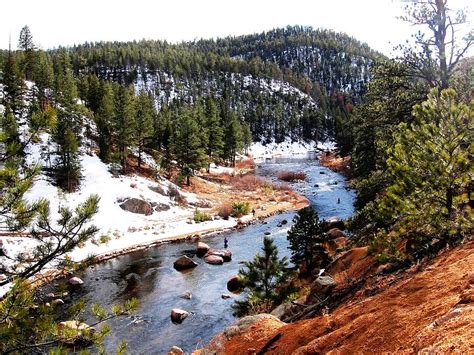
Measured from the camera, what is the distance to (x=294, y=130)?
155375 mm

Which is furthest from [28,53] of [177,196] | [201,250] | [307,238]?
[307,238]

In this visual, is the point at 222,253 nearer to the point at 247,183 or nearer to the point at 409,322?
the point at 409,322

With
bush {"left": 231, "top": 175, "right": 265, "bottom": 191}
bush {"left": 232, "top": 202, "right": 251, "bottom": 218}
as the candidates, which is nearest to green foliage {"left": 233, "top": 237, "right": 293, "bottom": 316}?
bush {"left": 232, "top": 202, "right": 251, "bottom": 218}

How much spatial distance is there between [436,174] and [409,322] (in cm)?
447

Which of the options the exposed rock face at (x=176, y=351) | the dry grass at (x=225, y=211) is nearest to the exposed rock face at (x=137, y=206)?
the dry grass at (x=225, y=211)

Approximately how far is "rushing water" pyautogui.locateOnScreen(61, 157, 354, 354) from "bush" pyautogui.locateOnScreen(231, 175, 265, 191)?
20.1 metres

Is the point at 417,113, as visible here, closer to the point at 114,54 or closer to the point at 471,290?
the point at 471,290

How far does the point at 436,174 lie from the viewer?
9.42m

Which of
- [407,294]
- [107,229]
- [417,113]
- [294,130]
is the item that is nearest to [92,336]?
[407,294]

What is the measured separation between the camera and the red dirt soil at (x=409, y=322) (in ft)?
17.1

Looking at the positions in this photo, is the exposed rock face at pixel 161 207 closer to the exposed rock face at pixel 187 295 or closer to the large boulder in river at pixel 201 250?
the large boulder in river at pixel 201 250

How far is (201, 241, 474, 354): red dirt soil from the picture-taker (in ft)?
17.1

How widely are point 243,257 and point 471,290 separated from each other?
1123 inches

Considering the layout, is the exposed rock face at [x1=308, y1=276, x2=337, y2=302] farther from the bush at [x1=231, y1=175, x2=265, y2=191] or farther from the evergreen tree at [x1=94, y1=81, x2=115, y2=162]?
the bush at [x1=231, y1=175, x2=265, y2=191]
